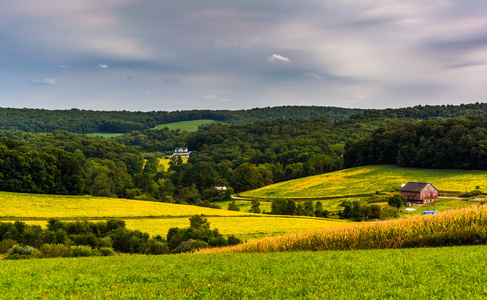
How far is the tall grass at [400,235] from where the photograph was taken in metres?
19.2

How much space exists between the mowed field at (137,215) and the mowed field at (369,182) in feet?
136

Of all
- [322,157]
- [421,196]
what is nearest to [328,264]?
[421,196]

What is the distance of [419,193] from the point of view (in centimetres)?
7594

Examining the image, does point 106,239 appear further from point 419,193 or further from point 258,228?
point 419,193

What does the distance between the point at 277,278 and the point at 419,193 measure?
72026 mm

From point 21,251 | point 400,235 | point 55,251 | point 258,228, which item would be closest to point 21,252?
Result: point 21,251

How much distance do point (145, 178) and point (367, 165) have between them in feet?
238

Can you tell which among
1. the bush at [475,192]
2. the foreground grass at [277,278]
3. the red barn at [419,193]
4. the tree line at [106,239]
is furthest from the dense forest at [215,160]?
the foreground grass at [277,278]

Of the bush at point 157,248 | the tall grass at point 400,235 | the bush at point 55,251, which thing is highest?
the tall grass at point 400,235

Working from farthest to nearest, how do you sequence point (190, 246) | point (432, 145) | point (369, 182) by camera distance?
point (432, 145) < point (369, 182) < point (190, 246)

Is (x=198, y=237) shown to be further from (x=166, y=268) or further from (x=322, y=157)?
(x=322, y=157)

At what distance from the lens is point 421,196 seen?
247 feet

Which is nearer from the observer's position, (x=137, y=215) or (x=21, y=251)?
(x=21, y=251)

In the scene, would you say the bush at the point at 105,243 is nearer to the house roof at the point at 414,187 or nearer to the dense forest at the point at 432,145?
the house roof at the point at 414,187
